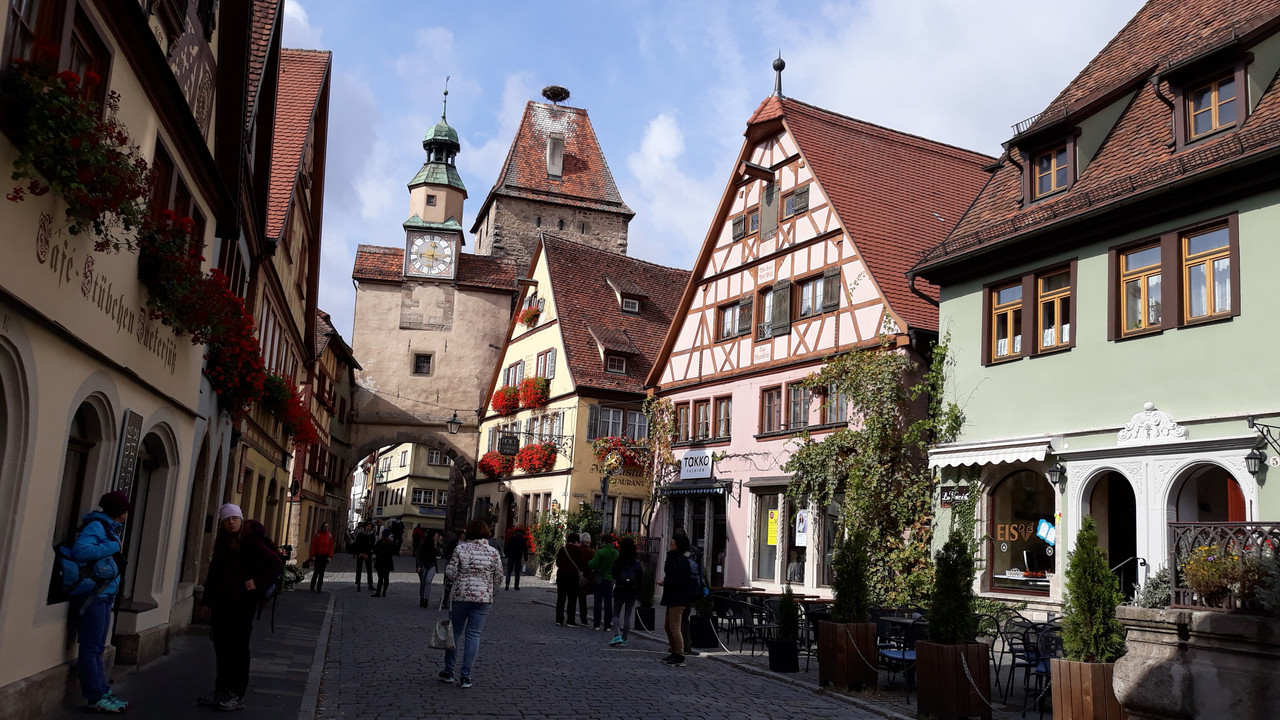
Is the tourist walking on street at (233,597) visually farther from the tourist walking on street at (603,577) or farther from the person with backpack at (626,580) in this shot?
the tourist walking on street at (603,577)

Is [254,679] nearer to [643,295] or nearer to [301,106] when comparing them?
[301,106]

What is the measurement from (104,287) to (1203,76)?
14047mm

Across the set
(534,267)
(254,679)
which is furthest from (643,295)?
(254,679)

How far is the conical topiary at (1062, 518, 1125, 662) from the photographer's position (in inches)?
370

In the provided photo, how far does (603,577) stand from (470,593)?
25.1 feet

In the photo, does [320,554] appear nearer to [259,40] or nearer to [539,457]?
[259,40]

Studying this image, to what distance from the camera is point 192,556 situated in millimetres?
14898

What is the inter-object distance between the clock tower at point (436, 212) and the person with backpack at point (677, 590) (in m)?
37.5

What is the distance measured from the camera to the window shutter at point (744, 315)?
26516mm

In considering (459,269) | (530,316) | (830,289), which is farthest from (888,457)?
(459,269)

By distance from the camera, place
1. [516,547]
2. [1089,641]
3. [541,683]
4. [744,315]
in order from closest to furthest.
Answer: [1089,641]
[541,683]
[744,315]
[516,547]

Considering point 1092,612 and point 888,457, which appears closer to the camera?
point 1092,612

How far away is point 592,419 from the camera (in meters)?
35.3

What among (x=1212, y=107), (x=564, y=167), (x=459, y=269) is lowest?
(x=1212, y=107)
